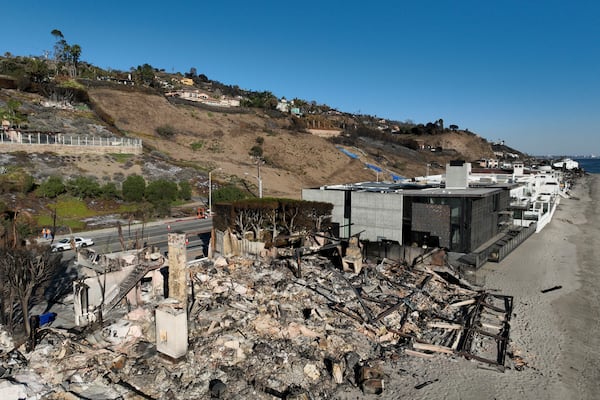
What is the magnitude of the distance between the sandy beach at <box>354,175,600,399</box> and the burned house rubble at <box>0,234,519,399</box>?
78cm

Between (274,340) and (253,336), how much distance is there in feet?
3.25

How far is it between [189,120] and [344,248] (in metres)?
Result: 85.1

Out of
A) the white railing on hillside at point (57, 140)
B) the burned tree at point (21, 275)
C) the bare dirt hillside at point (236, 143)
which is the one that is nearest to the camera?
the burned tree at point (21, 275)

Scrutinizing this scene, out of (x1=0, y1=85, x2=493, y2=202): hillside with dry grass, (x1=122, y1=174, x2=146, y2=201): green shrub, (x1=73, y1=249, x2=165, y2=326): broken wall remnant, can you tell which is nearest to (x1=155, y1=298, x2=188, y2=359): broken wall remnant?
(x1=73, y1=249, x2=165, y2=326): broken wall remnant

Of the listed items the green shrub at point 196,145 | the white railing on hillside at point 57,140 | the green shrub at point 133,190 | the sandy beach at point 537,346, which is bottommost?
the sandy beach at point 537,346

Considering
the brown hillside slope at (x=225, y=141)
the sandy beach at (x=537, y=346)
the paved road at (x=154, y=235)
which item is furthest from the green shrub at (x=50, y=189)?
the sandy beach at (x=537, y=346)

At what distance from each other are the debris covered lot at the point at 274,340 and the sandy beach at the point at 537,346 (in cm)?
62

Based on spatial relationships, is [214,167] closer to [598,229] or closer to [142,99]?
[142,99]

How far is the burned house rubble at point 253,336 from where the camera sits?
1555 cm

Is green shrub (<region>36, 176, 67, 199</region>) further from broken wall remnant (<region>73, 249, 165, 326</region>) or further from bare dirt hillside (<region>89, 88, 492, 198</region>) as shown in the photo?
broken wall remnant (<region>73, 249, 165, 326</region>)

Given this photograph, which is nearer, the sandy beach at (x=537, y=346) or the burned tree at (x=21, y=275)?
the sandy beach at (x=537, y=346)

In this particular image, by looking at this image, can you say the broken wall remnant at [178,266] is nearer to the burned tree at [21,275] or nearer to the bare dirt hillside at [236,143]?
the burned tree at [21,275]

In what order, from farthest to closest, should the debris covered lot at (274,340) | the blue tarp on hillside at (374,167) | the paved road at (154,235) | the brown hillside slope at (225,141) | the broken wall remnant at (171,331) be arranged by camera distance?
the blue tarp on hillside at (374,167) → the brown hillside slope at (225,141) → the paved road at (154,235) → the broken wall remnant at (171,331) → the debris covered lot at (274,340)

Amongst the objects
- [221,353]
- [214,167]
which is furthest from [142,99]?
[221,353]
